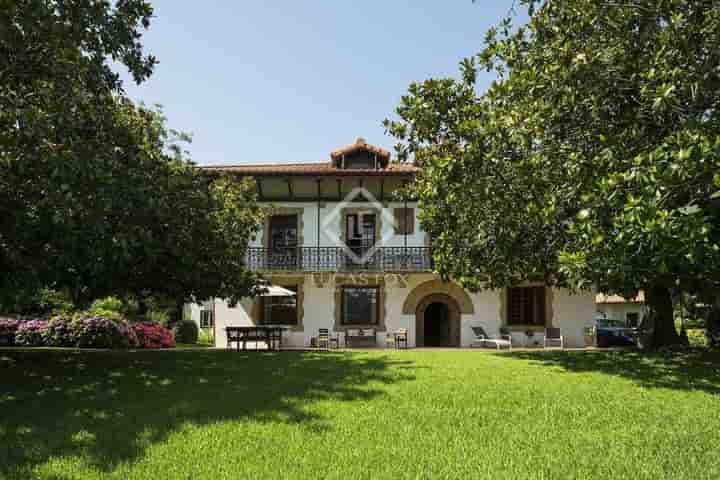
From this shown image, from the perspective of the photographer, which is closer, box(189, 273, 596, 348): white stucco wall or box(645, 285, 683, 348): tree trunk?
box(645, 285, 683, 348): tree trunk

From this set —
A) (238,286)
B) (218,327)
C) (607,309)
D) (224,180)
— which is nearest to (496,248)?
(238,286)

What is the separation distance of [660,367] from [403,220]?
11428mm

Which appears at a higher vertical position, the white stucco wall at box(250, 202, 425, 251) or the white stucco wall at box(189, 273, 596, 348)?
the white stucco wall at box(250, 202, 425, 251)

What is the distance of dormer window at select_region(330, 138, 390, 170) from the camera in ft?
69.9

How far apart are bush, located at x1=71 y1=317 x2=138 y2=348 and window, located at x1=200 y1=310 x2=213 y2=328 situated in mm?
7956

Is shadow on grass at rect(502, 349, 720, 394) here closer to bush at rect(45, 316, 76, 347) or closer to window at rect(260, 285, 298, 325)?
window at rect(260, 285, 298, 325)

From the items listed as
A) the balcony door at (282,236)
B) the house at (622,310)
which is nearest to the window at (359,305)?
the balcony door at (282,236)

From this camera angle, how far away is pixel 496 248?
12.1m

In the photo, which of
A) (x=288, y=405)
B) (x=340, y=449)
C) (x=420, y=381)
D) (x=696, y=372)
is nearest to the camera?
(x=340, y=449)

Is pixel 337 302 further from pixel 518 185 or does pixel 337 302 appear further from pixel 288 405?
pixel 288 405

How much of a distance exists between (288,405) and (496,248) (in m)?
6.95

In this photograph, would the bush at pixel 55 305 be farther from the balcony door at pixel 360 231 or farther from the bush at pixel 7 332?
the balcony door at pixel 360 231

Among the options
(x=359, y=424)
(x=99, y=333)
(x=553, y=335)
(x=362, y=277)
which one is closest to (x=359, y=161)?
(x=362, y=277)

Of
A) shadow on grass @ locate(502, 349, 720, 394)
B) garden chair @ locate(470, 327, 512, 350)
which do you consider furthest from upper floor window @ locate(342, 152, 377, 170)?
shadow on grass @ locate(502, 349, 720, 394)
